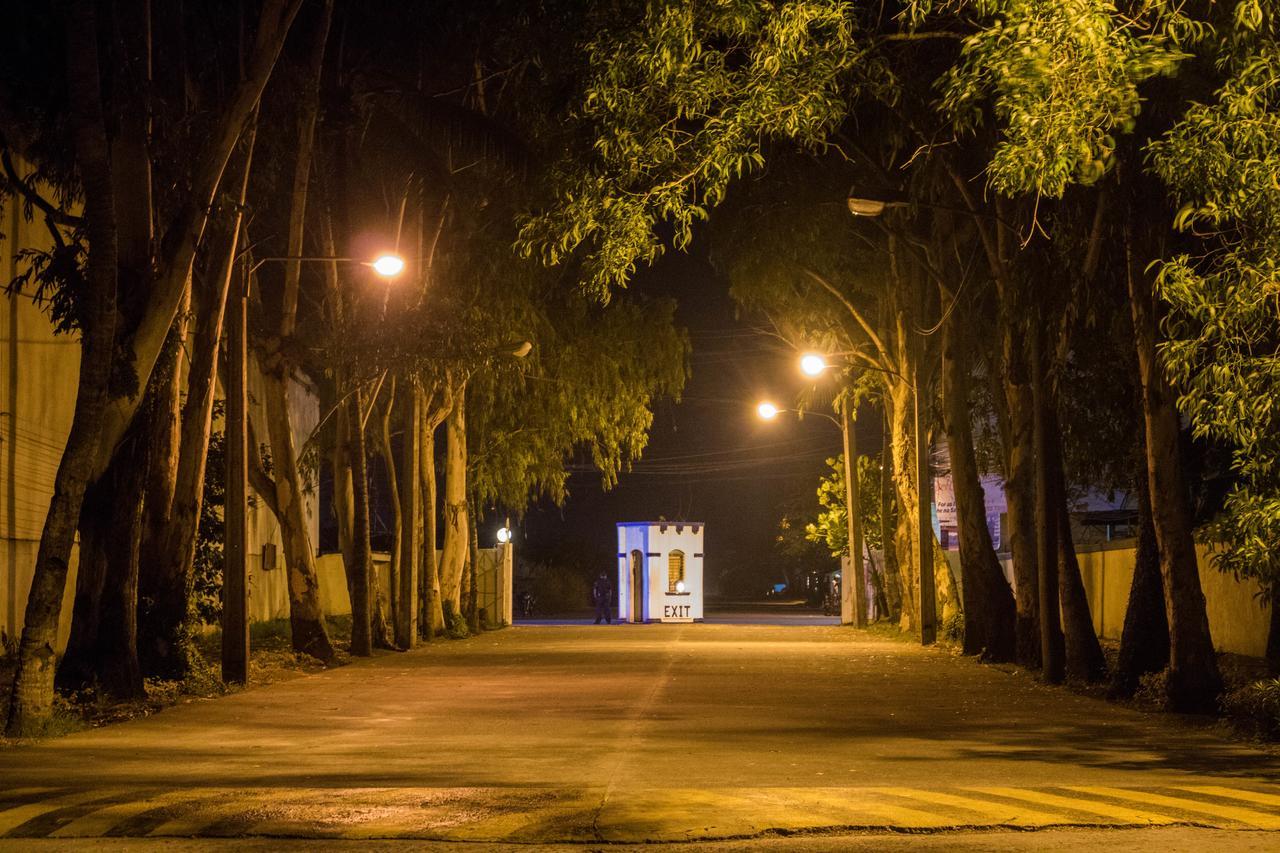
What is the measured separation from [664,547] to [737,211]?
86.2 feet

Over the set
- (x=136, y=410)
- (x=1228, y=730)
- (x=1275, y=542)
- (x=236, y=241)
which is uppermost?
(x=236, y=241)

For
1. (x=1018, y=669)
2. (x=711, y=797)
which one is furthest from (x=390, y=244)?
(x=711, y=797)

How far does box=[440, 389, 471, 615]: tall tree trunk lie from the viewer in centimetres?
3916

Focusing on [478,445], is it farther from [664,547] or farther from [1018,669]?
[1018,669]

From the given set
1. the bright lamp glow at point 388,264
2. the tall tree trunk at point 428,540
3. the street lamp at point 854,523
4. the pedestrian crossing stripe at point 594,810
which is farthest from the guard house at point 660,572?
the pedestrian crossing stripe at point 594,810

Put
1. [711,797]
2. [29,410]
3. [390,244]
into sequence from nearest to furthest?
[711,797] < [29,410] < [390,244]

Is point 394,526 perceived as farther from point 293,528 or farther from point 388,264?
point 388,264

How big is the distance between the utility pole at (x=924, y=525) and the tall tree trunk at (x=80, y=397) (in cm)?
1933

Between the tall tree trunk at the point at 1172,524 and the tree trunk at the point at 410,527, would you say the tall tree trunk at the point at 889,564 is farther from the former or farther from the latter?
the tall tree trunk at the point at 1172,524

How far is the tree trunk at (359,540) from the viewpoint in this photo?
28484mm

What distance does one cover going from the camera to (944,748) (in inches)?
538

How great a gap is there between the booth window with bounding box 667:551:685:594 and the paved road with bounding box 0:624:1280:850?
3345 centimetres

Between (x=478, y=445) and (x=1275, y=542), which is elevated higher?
(x=478, y=445)

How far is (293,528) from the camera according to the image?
25375mm
